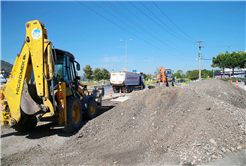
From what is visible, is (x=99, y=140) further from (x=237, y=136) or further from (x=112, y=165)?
(x=237, y=136)

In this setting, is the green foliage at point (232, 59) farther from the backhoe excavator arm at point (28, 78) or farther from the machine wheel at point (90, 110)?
the backhoe excavator arm at point (28, 78)

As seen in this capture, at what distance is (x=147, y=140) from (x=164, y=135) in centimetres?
51

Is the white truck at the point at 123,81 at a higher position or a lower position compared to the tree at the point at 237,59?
lower

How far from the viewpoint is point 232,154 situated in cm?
405

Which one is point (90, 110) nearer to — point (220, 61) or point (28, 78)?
point (28, 78)

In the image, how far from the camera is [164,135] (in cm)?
504

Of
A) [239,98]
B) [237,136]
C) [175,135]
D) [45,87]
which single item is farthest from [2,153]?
[239,98]

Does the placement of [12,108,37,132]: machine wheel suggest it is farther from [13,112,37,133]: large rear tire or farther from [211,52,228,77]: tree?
[211,52,228,77]: tree

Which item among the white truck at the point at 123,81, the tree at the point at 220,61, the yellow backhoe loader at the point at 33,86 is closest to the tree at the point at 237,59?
the tree at the point at 220,61

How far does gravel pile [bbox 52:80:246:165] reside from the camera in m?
4.10

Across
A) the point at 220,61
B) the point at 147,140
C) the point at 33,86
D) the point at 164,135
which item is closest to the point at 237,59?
the point at 220,61

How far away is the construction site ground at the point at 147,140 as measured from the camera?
407cm

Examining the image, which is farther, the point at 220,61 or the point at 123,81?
the point at 220,61

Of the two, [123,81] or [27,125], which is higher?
[123,81]
